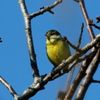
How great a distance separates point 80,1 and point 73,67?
1.63ft

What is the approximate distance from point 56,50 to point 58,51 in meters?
0.06

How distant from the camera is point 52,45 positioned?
4.21 m

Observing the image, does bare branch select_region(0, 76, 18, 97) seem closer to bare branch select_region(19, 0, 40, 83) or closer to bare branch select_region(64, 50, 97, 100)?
bare branch select_region(19, 0, 40, 83)

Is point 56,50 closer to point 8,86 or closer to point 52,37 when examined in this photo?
point 52,37

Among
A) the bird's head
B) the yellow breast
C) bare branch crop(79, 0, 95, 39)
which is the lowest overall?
the yellow breast

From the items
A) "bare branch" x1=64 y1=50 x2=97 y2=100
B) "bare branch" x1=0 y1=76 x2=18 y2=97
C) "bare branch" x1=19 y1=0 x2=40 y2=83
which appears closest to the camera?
"bare branch" x1=64 y1=50 x2=97 y2=100

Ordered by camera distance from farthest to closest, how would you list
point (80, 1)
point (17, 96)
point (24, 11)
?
1. point (24, 11)
2. point (17, 96)
3. point (80, 1)

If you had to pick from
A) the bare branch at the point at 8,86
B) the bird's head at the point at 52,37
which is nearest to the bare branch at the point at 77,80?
the bare branch at the point at 8,86

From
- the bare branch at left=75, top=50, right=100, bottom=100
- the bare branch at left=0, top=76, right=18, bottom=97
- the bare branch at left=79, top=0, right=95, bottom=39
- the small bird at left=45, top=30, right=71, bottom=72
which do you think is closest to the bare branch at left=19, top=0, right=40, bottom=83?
the bare branch at left=0, top=76, right=18, bottom=97

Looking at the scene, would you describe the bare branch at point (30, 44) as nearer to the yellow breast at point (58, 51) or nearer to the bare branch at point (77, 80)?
the yellow breast at point (58, 51)

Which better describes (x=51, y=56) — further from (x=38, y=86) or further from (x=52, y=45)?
(x=38, y=86)

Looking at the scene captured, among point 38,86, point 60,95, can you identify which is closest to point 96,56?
point 60,95

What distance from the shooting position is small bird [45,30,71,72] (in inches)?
158

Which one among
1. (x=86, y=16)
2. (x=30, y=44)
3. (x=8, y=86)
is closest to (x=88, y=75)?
(x=86, y=16)
